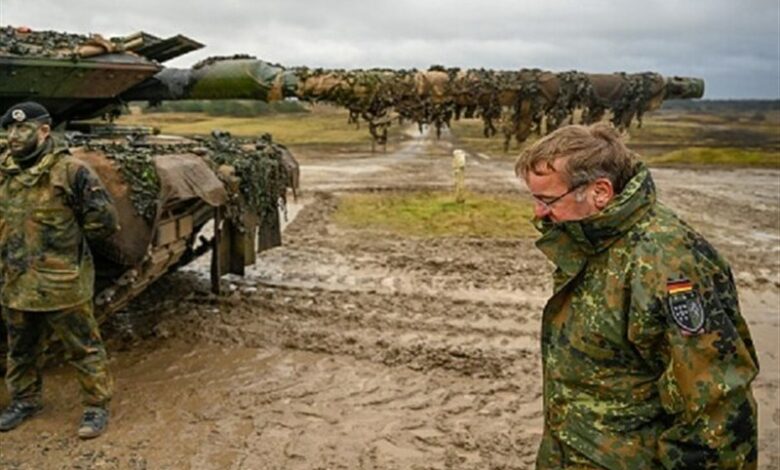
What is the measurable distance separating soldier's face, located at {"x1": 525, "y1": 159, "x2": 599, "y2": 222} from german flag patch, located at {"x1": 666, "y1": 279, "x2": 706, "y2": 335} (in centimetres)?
25

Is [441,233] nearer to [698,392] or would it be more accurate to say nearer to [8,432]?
[8,432]

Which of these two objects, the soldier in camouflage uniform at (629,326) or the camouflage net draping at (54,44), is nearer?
the soldier in camouflage uniform at (629,326)

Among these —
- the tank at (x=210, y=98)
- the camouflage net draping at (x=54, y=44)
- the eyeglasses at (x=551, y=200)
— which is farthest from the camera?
the camouflage net draping at (x=54, y=44)

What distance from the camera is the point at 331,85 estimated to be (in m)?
6.14

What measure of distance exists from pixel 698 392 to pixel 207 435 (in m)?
3.12

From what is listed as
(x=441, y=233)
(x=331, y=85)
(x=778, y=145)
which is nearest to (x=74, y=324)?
(x=331, y=85)

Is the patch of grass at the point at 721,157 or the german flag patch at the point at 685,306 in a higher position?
the german flag patch at the point at 685,306

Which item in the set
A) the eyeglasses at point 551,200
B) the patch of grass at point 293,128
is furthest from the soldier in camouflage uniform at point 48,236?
the patch of grass at point 293,128

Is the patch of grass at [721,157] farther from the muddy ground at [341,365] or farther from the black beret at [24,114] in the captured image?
the black beret at [24,114]

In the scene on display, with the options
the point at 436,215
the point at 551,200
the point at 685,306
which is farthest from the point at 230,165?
the point at 436,215

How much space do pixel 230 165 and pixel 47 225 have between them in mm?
2039

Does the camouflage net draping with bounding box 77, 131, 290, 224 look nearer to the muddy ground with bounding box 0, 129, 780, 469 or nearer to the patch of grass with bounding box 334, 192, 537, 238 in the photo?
the muddy ground with bounding box 0, 129, 780, 469

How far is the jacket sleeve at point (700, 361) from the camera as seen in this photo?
1.69m

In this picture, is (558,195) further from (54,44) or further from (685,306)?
(54,44)
